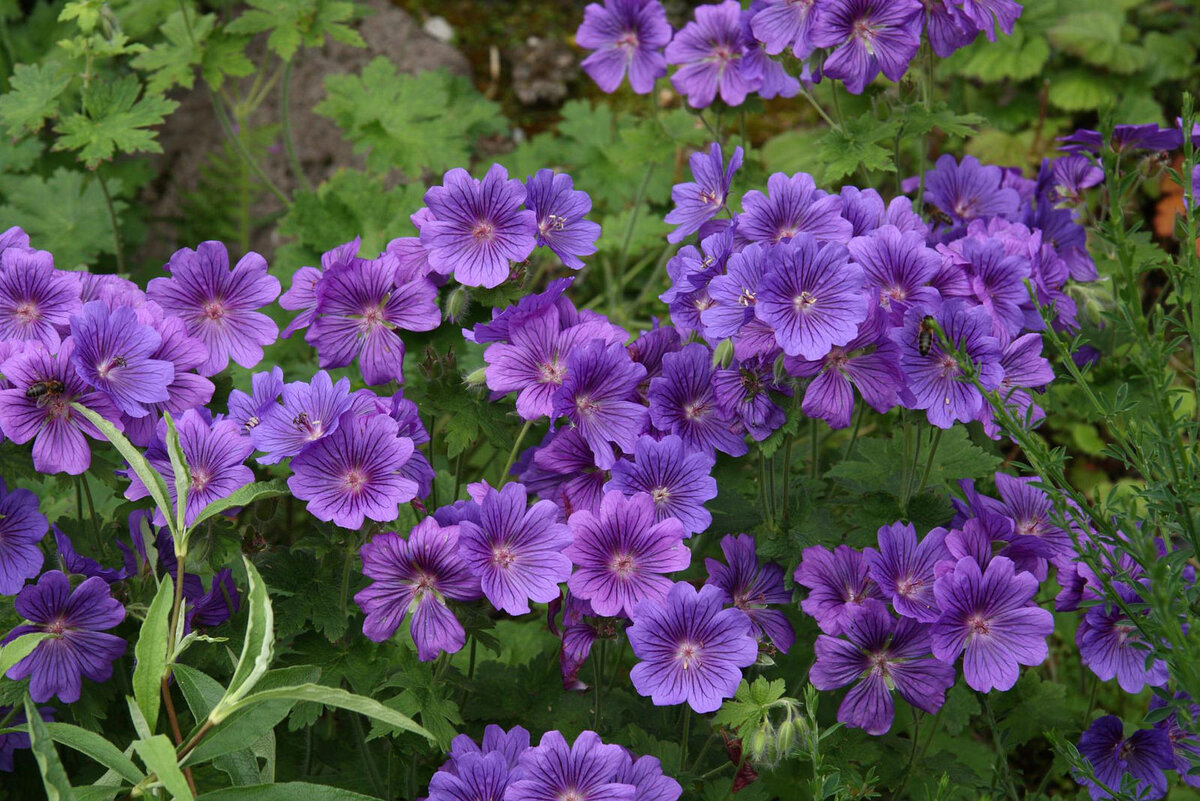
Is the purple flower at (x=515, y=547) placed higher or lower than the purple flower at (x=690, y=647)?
higher

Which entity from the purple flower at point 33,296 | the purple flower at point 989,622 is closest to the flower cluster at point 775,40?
the purple flower at point 989,622

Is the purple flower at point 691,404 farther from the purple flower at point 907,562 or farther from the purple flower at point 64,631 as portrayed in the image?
the purple flower at point 64,631

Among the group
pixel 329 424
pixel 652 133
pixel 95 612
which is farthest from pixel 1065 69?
pixel 95 612

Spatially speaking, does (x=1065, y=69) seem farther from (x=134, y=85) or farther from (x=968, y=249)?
(x=134, y=85)

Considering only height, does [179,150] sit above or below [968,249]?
below

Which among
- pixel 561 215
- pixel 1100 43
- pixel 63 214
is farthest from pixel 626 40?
pixel 1100 43

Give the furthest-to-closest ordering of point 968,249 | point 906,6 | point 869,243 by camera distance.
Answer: point 906,6
point 968,249
point 869,243
